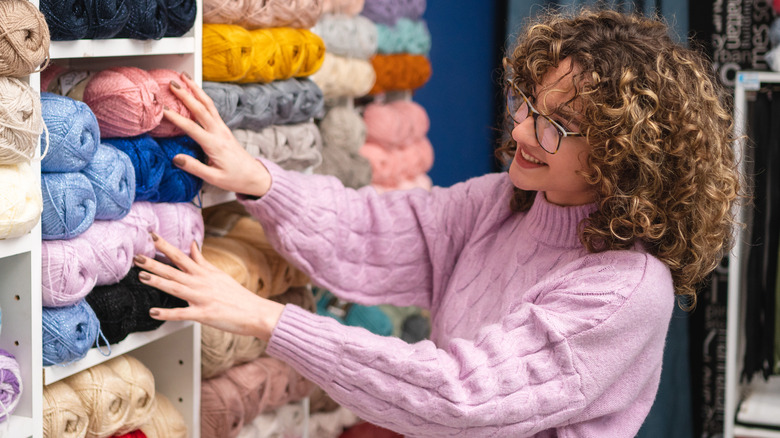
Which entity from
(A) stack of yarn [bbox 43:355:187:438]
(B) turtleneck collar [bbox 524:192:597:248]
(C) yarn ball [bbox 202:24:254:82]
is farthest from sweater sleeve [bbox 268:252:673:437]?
(C) yarn ball [bbox 202:24:254:82]

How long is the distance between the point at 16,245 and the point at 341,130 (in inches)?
41.0

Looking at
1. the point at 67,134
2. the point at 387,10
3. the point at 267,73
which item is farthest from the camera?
the point at 387,10

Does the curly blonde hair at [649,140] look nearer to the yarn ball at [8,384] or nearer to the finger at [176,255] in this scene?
the finger at [176,255]

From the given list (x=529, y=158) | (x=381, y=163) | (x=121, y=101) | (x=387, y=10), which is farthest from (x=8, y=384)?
(x=387, y=10)

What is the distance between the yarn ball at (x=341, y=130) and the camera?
6.47ft

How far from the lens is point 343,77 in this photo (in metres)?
1.96

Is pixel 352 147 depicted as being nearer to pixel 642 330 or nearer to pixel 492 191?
pixel 492 191

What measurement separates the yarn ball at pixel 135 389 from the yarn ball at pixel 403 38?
46.7 inches

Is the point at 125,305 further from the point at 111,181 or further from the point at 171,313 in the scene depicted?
the point at 111,181

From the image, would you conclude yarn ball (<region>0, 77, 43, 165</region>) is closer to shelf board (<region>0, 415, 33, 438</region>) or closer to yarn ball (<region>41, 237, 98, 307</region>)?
yarn ball (<region>41, 237, 98, 307</region>)

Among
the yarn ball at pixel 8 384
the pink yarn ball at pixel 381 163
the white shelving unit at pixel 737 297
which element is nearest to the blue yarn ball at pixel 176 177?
the yarn ball at pixel 8 384

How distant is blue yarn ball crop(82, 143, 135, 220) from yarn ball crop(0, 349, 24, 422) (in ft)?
0.74

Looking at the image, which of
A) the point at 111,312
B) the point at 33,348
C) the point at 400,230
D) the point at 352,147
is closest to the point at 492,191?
the point at 400,230

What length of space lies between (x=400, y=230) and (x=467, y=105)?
1614 mm
